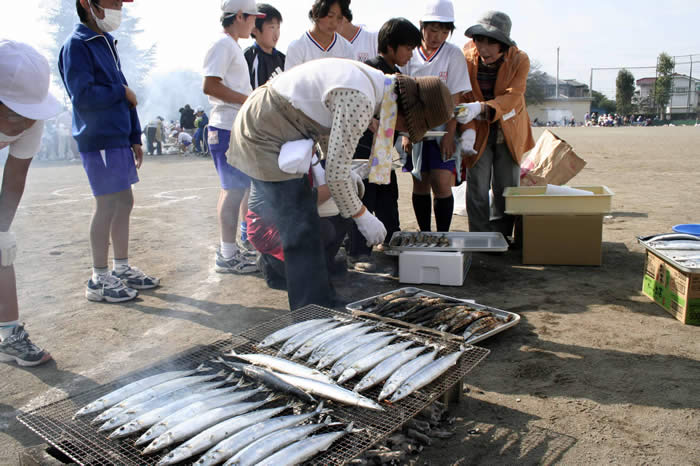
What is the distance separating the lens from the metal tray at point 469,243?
4.87m

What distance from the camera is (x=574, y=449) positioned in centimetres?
243

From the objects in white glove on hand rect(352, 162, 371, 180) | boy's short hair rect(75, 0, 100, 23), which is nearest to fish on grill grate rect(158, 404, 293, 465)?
white glove on hand rect(352, 162, 371, 180)

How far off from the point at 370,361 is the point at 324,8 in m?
3.66

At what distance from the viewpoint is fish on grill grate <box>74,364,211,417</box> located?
2.36 metres

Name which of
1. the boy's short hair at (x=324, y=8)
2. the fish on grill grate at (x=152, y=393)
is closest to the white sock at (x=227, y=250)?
the boy's short hair at (x=324, y=8)

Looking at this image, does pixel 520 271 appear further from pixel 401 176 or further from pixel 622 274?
pixel 401 176

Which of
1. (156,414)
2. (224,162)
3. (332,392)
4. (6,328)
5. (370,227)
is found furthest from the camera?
(224,162)

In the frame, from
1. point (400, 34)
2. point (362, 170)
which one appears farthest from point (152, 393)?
point (400, 34)

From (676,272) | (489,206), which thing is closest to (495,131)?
(489,206)

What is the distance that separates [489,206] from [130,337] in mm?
4117

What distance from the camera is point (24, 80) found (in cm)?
284

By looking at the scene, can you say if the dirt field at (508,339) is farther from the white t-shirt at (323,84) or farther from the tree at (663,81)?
the tree at (663,81)

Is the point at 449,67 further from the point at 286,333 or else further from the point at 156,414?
the point at 156,414

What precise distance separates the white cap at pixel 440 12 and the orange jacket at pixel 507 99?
80 cm
